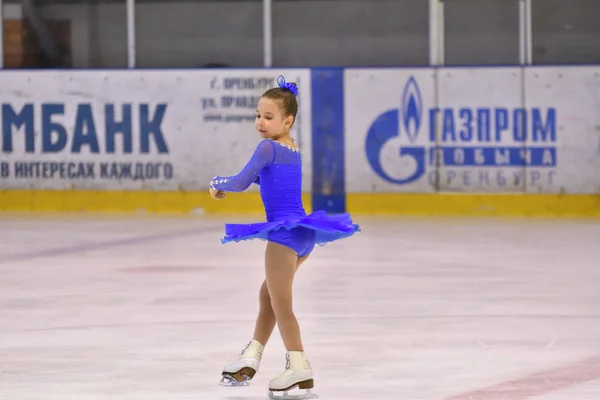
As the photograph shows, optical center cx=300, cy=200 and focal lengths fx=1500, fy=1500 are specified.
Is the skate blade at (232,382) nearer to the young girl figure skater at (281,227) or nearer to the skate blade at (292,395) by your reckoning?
the young girl figure skater at (281,227)

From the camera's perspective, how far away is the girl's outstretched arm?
18.6ft

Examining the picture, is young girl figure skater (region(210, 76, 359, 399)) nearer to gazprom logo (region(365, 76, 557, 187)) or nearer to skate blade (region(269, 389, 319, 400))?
skate blade (region(269, 389, 319, 400))

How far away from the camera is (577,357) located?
6680 millimetres

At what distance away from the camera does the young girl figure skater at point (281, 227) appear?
18.6 ft

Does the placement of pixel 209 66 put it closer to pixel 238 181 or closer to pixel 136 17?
pixel 136 17

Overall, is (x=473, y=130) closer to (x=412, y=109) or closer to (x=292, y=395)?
(x=412, y=109)

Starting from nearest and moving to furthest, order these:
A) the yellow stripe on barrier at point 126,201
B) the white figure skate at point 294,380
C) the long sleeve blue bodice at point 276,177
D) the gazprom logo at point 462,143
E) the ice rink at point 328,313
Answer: the white figure skate at point 294,380 → the long sleeve blue bodice at point 276,177 → the ice rink at point 328,313 → the gazprom logo at point 462,143 → the yellow stripe on barrier at point 126,201

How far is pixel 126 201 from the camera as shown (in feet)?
51.6

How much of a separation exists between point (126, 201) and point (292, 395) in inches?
400

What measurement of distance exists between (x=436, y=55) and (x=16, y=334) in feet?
29.3

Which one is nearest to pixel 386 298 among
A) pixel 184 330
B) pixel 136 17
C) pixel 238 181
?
pixel 184 330

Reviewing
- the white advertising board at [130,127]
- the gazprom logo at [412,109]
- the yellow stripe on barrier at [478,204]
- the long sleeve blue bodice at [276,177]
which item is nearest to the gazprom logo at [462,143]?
the gazprom logo at [412,109]

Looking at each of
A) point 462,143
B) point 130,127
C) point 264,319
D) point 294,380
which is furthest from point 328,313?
point 130,127

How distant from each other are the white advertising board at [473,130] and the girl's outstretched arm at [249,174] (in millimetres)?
9417
